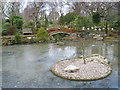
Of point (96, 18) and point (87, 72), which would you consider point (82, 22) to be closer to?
point (96, 18)

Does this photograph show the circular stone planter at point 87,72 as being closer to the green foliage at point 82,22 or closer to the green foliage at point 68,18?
the green foliage at point 82,22

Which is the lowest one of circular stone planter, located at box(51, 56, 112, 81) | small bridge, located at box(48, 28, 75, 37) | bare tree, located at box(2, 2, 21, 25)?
circular stone planter, located at box(51, 56, 112, 81)

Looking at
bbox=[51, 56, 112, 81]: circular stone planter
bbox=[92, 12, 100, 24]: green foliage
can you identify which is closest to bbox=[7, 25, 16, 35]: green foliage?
bbox=[92, 12, 100, 24]: green foliage

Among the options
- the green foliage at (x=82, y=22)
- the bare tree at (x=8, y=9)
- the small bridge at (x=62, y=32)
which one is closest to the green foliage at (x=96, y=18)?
the green foliage at (x=82, y=22)

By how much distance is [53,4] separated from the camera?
65.2 feet

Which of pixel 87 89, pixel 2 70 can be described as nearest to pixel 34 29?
pixel 2 70

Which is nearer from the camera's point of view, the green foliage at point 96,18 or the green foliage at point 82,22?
the green foliage at point 82,22

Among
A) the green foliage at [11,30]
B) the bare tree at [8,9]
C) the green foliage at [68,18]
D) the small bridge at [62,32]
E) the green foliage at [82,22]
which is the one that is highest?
the bare tree at [8,9]

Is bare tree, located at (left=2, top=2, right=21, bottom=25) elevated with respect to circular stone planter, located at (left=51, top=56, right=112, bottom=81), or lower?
elevated

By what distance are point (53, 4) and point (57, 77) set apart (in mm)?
16596

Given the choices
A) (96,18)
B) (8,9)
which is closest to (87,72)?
(96,18)

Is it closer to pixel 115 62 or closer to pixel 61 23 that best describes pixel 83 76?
pixel 115 62

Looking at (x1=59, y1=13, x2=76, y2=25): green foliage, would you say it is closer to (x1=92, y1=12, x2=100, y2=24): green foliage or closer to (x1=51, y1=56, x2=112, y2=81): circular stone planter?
(x1=92, y1=12, x2=100, y2=24): green foliage

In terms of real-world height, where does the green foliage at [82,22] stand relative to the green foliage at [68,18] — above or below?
below
